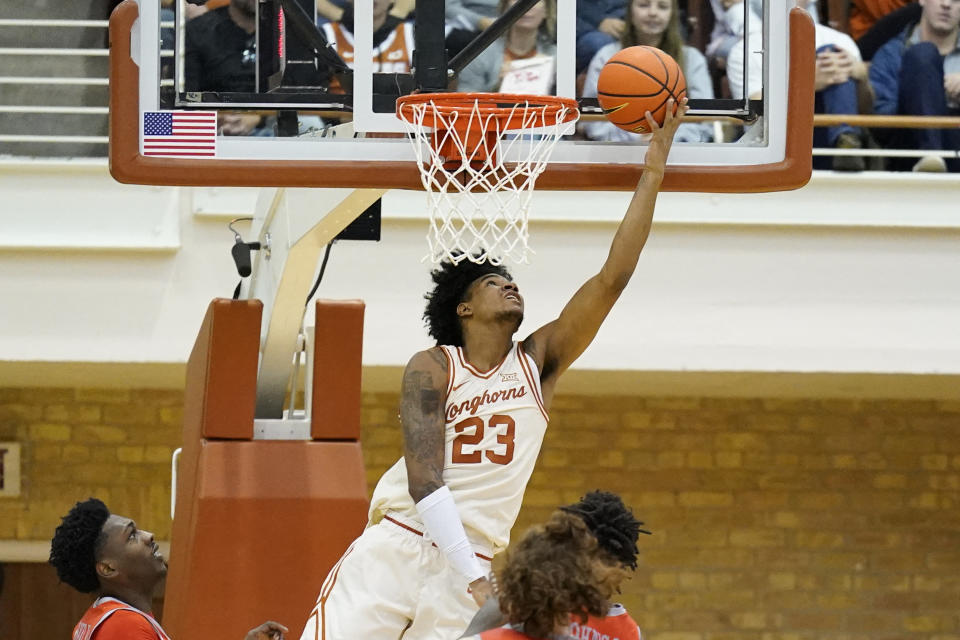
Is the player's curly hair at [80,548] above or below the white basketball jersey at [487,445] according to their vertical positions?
below

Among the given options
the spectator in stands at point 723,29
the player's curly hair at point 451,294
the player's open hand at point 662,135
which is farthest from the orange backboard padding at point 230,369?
the spectator in stands at point 723,29

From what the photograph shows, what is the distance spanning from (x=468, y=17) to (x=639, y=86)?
80.1 inches

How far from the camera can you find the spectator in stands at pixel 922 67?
7.22 meters

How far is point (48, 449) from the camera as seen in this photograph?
8.28m

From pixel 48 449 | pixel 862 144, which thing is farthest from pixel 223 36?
pixel 48 449

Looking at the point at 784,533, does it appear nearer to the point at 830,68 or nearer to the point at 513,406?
the point at 830,68

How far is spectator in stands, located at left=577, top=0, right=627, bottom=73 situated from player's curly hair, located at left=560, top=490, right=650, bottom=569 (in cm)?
248

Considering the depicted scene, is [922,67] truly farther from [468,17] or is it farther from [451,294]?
[451,294]

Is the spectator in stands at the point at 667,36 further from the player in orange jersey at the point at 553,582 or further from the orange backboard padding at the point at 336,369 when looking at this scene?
the player in orange jersey at the point at 553,582


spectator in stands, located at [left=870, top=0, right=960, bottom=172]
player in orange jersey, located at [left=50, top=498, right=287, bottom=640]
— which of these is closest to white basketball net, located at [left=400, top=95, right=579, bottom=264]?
player in orange jersey, located at [left=50, top=498, right=287, bottom=640]

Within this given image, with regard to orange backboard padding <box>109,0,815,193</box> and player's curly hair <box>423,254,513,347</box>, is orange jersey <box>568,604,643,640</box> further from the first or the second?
orange backboard padding <box>109,0,815,193</box>

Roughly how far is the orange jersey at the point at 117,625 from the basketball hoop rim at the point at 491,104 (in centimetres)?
148

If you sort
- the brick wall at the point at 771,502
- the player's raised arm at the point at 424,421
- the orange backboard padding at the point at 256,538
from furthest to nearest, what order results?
the brick wall at the point at 771,502 → the orange backboard padding at the point at 256,538 → the player's raised arm at the point at 424,421

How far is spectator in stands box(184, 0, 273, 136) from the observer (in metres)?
4.22
